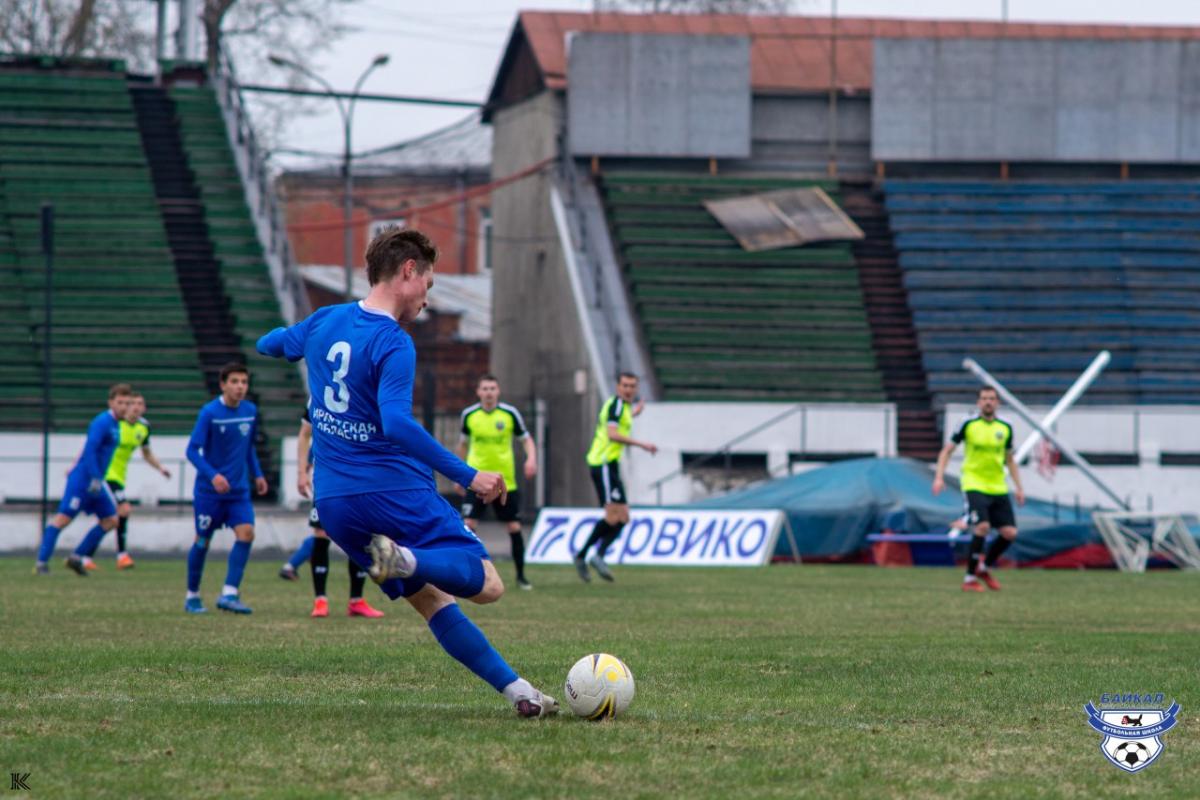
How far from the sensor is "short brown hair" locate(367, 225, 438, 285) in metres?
7.63

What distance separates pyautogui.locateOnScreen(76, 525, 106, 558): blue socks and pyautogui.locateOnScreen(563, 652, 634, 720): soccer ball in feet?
49.3

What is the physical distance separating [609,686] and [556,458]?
1211 inches

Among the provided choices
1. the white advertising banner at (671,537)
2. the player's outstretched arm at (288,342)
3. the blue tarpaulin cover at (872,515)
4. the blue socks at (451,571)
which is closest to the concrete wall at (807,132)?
the blue tarpaulin cover at (872,515)

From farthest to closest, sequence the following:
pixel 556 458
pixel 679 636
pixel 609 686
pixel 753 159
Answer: pixel 753 159 → pixel 556 458 → pixel 679 636 → pixel 609 686

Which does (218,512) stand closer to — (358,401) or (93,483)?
(93,483)

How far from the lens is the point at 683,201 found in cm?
3950

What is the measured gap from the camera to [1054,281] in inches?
1485

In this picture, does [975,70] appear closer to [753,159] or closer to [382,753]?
[753,159]

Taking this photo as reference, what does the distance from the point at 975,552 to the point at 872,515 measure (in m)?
7.38

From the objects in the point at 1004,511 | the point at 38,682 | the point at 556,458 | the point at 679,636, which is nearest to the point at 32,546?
the point at 556,458

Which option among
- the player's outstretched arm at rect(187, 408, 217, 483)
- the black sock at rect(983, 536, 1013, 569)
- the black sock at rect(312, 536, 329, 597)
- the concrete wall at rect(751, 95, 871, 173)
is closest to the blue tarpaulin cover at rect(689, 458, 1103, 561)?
the black sock at rect(983, 536, 1013, 569)

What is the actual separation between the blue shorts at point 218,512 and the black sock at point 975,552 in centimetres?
858

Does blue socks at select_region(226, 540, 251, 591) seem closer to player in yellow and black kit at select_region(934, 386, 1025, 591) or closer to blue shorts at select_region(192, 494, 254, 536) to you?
blue shorts at select_region(192, 494, 254, 536)

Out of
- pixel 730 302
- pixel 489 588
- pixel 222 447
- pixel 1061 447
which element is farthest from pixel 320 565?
pixel 730 302
